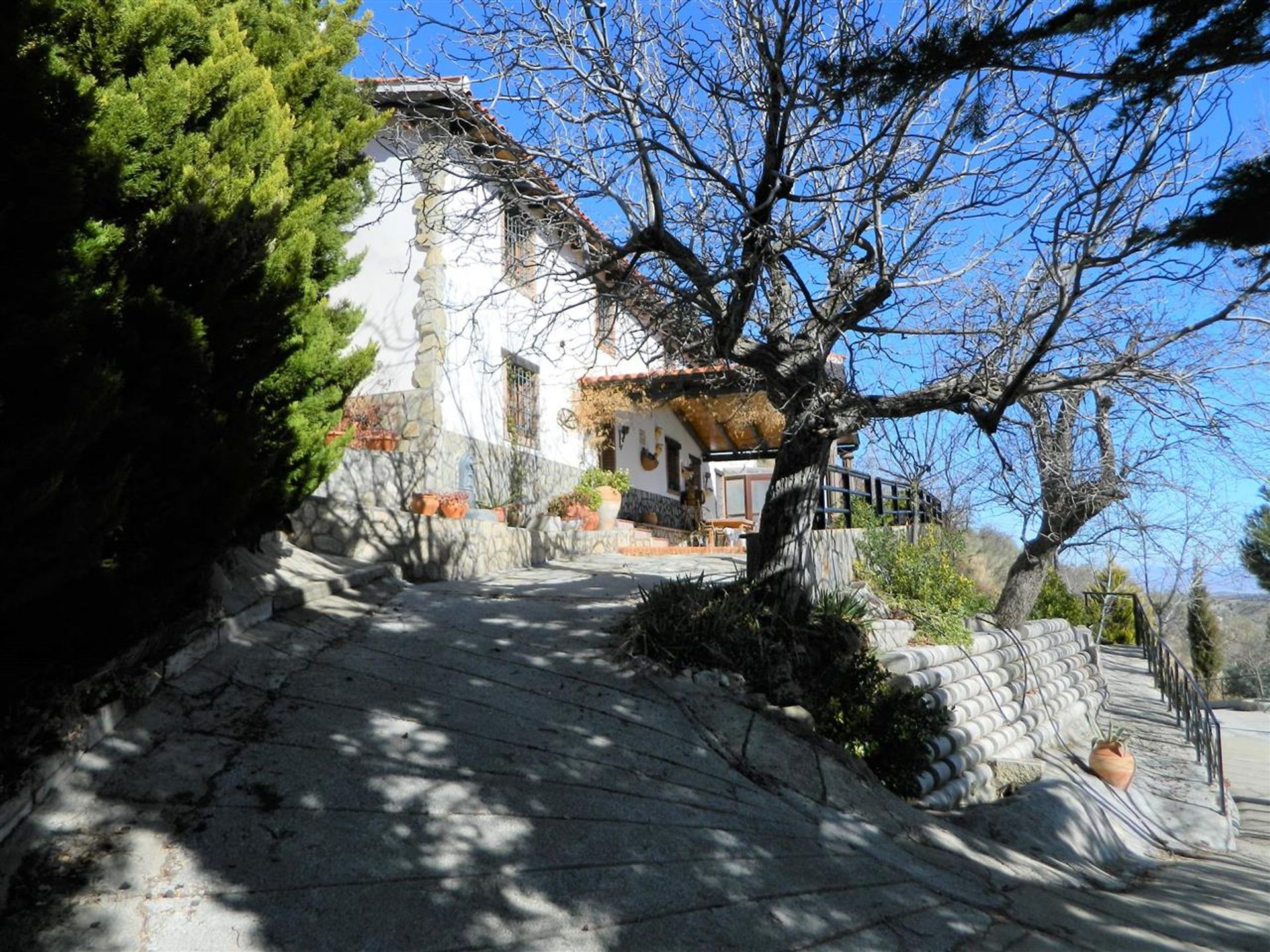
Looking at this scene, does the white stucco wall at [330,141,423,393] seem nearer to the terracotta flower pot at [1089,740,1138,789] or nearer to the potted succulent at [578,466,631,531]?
the potted succulent at [578,466,631,531]

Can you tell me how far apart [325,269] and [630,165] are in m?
2.57

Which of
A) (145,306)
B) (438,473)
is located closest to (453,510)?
(438,473)

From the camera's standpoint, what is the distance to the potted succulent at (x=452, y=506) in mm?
10648

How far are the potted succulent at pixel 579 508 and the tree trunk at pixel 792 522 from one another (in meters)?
6.89

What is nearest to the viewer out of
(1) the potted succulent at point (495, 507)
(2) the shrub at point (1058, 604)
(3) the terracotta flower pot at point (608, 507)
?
(1) the potted succulent at point (495, 507)

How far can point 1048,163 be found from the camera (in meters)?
5.95

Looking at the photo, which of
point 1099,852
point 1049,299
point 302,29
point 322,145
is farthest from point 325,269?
point 1099,852

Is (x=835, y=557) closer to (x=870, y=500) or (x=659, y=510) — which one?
(x=870, y=500)

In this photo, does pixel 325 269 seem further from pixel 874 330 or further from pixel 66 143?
pixel 874 330

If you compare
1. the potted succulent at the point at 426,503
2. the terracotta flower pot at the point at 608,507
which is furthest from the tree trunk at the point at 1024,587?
the potted succulent at the point at 426,503

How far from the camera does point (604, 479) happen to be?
48.6 ft

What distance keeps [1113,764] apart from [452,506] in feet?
25.9

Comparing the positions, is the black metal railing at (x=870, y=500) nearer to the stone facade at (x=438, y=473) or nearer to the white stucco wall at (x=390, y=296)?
the stone facade at (x=438, y=473)

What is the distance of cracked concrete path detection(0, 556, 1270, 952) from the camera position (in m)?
3.11
